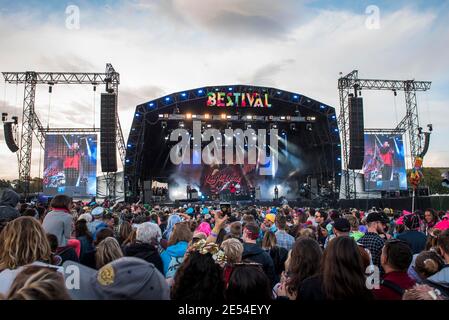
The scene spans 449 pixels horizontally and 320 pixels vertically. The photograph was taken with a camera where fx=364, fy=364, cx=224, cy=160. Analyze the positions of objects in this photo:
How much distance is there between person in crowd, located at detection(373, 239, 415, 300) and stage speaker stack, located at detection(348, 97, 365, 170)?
20538mm

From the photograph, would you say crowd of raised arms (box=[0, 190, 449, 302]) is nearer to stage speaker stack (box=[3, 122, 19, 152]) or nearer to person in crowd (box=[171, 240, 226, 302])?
person in crowd (box=[171, 240, 226, 302])

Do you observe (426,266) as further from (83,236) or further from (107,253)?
(83,236)

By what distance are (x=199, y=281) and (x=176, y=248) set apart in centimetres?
212

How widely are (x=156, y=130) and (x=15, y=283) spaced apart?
27223 millimetres

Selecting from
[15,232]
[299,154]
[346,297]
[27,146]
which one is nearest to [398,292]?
[346,297]

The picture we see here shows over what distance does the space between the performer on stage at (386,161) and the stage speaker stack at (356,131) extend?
548 cm

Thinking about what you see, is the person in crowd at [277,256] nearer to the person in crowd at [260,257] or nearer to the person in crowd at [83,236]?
the person in crowd at [260,257]

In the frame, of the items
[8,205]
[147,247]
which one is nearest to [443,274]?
[147,247]

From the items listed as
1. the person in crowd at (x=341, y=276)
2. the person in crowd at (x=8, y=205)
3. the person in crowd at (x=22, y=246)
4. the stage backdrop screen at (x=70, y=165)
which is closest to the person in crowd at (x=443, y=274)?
the person in crowd at (x=341, y=276)

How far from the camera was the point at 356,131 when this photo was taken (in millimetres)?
22641

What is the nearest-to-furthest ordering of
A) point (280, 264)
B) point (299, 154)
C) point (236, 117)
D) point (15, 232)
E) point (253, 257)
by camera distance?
point (15, 232) → point (253, 257) → point (280, 264) → point (236, 117) → point (299, 154)
